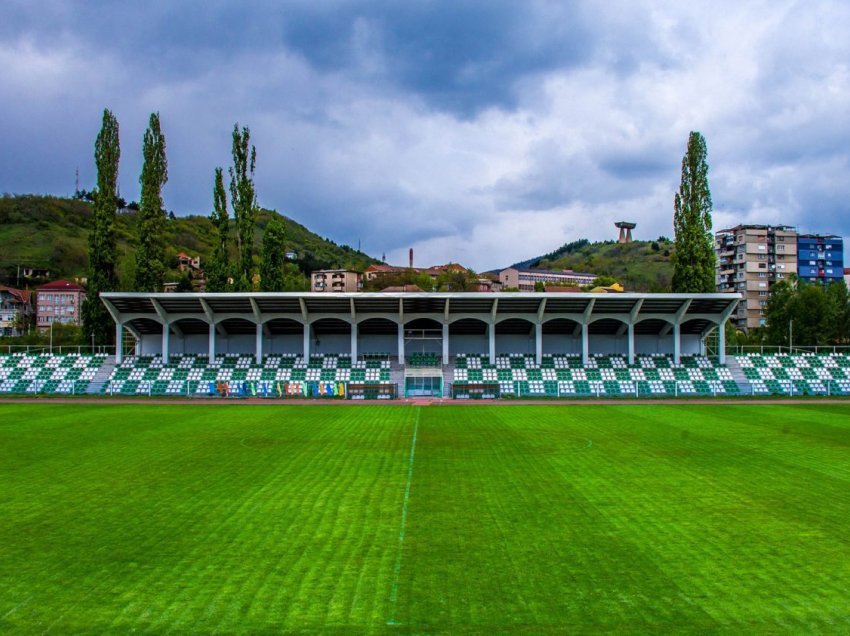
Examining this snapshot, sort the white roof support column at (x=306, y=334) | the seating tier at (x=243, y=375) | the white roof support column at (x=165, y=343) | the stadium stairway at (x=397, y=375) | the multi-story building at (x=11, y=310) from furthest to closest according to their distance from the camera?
the multi-story building at (x=11, y=310), the white roof support column at (x=165, y=343), the white roof support column at (x=306, y=334), the stadium stairway at (x=397, y=375), the seating tier at (x=243, y=375)

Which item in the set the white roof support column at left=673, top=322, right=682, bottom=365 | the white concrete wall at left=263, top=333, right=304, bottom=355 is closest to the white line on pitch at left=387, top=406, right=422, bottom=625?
the white concrete wall at left=263, top=333, right=304, bottom=355

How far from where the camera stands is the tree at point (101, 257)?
55.6 meters

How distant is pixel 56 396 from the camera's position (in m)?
47.2

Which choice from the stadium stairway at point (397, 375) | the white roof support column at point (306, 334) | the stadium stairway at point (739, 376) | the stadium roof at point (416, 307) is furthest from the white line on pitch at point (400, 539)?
the stadium stairway at point (739, 376)

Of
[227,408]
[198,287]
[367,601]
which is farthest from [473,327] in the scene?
[198,287]

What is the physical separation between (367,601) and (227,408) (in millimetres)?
32713

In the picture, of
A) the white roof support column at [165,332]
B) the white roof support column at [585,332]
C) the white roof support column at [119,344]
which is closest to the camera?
the white roof support column at [585,332]

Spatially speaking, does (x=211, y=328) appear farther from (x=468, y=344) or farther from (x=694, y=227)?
(x=694, y=227)

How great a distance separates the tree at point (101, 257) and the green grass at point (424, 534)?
3352 centimetres

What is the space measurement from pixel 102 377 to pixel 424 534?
148ft

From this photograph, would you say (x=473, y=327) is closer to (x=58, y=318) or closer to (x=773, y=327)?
(x=773, y=327)

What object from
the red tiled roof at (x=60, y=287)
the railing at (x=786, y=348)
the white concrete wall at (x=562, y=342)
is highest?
the red tiled roof at (x=60, y=287)

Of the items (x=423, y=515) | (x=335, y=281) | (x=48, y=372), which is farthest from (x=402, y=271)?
(x=423, y=515)

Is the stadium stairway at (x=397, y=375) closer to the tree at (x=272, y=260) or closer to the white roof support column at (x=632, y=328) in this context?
the tree at (x=272, y=260)
